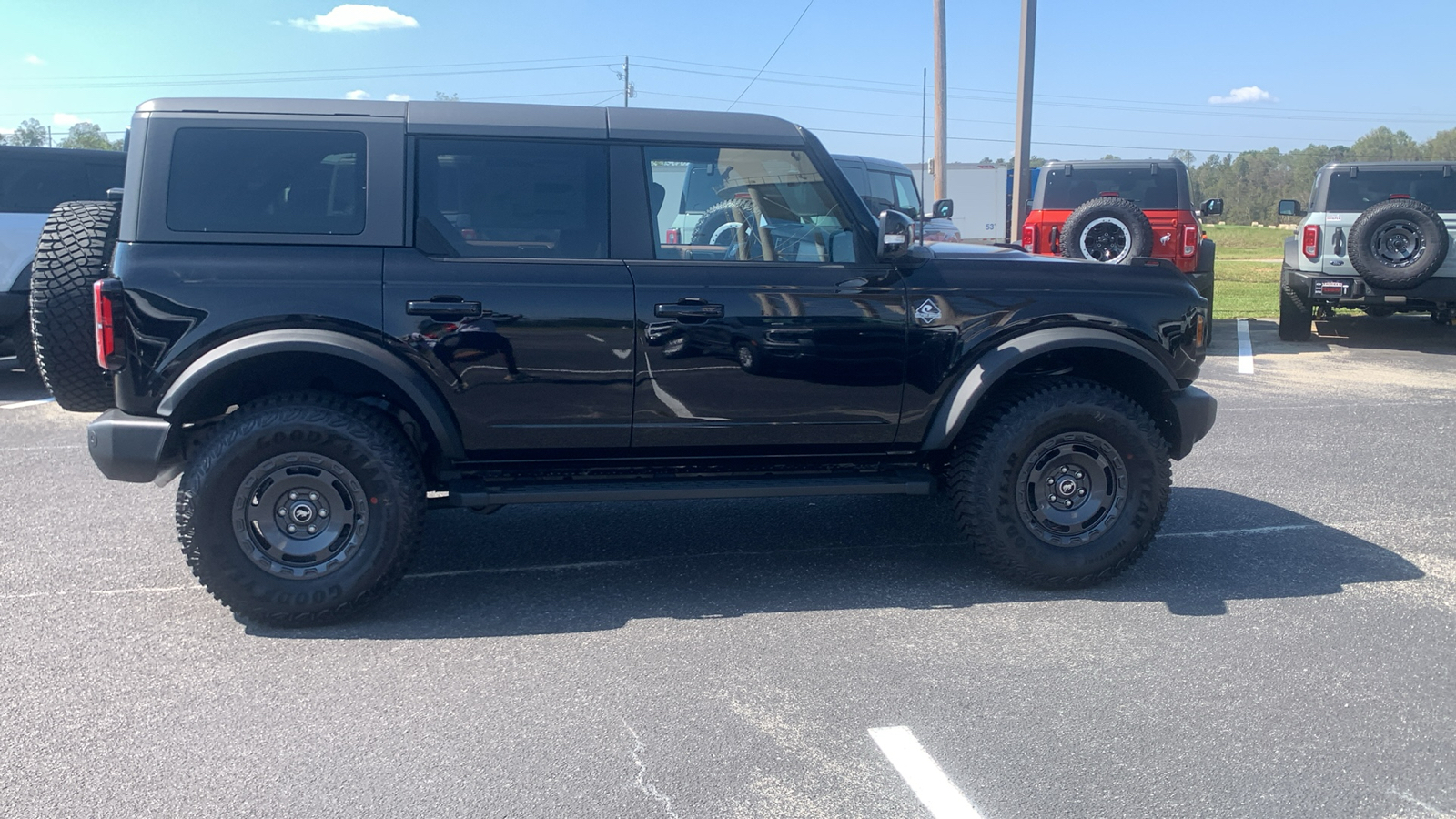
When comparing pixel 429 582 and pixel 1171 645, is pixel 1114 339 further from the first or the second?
pixel 429 582

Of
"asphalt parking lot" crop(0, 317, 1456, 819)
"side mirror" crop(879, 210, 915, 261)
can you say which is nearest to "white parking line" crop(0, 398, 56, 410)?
"asphalt parking lot" crop(0, 317, 1456, 819)

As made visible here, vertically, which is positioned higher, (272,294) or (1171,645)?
(272,294)

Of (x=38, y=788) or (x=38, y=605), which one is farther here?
(x=38, y=605)

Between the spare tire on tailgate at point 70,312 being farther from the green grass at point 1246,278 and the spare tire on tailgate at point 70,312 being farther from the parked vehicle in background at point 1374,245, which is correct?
the green grass at point 1246,278

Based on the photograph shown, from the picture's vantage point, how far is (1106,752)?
326cm

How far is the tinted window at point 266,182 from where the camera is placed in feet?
13.5

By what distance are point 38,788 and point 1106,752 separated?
2.95 metres

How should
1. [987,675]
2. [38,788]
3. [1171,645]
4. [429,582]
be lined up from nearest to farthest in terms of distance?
1. [38,788]
2. [987,675]
3. [1171,645]
4. [429,582]

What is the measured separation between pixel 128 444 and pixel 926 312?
9.93 feet

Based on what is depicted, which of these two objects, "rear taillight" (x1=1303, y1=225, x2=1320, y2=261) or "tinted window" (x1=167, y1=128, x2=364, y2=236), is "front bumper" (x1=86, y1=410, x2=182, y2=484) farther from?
"rear taillight" (x1=1303, y1=225, x2=1320, y2=261)

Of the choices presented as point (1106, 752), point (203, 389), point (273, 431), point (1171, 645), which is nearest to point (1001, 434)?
point (1171, 645)

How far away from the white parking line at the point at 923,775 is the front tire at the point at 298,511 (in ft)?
6.44

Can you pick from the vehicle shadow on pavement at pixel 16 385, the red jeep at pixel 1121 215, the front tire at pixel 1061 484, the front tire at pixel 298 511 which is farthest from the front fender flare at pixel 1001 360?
the vehicle shadow on pavement at pixel 16 385

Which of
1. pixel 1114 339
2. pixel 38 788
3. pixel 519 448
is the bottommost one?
pixel 38 788
